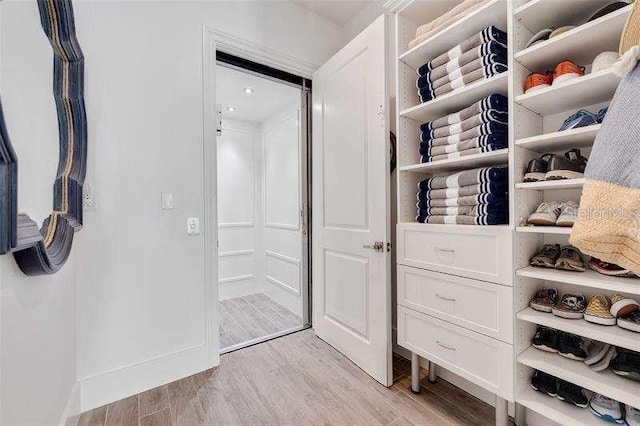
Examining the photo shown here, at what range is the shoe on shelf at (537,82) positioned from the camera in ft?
3.64

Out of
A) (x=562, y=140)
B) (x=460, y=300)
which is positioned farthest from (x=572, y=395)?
(x=562, y=140)

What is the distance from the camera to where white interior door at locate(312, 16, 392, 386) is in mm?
1636

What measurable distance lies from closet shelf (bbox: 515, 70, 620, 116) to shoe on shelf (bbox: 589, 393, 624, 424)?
1.12 metres

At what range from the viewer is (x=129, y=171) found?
5.30 feet

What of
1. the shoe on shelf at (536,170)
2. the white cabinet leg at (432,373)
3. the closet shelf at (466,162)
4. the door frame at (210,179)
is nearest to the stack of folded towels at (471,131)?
the closet shelf at (466,162)

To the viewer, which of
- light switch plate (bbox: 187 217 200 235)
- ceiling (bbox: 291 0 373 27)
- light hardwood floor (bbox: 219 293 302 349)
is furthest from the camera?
light hardwood floor (bbox: 219 293 302 349)

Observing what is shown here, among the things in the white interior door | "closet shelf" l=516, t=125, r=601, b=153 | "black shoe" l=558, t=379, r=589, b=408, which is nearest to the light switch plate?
the white interior door

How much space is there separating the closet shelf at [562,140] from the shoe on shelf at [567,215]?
25cm

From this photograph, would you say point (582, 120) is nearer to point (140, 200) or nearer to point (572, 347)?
point (572, 347)

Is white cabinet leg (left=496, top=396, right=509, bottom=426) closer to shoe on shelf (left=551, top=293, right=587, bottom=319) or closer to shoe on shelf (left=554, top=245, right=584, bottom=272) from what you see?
shoe on shelf (left=551, top=293, right=587, bottom=319)

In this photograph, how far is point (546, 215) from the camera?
1.09m

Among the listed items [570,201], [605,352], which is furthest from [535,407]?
[570,201]

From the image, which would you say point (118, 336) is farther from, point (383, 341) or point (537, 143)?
point (537, 143)

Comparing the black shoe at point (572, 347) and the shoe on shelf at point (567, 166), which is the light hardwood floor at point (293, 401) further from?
the shoe on shelf at point (567, 166)
